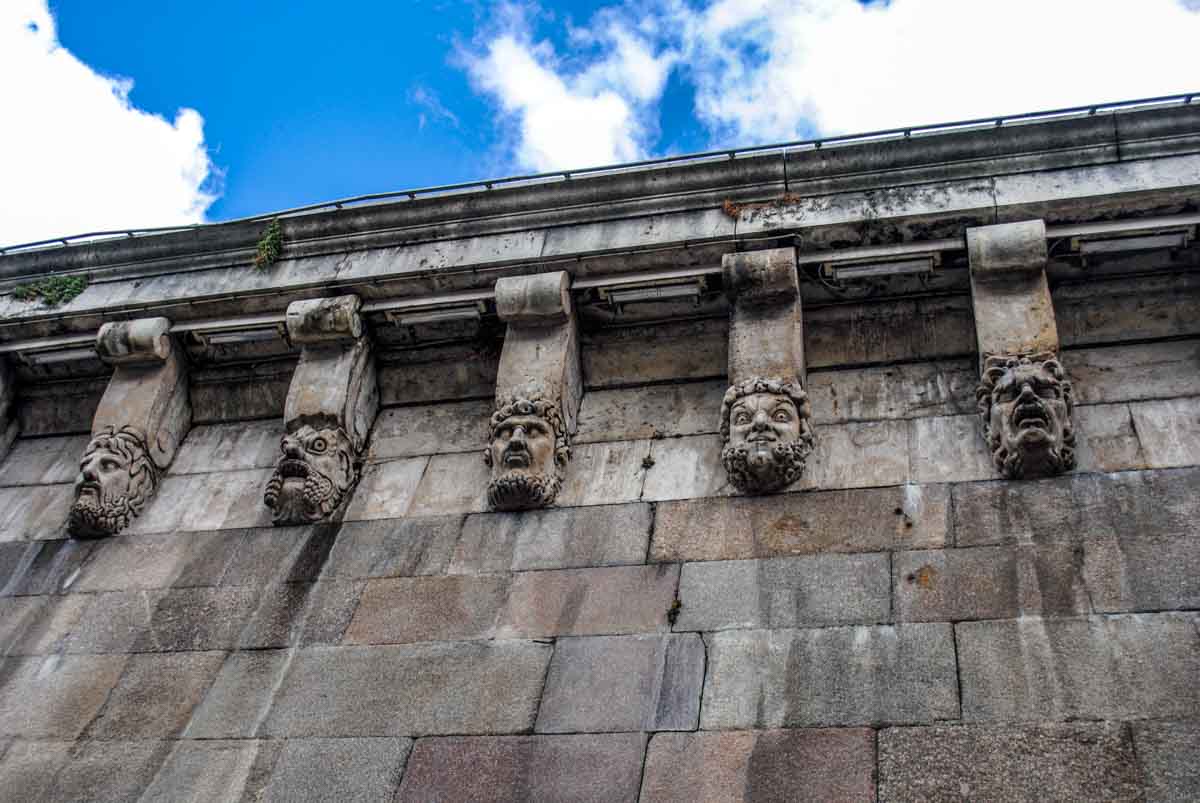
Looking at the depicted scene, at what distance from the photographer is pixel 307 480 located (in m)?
9.48

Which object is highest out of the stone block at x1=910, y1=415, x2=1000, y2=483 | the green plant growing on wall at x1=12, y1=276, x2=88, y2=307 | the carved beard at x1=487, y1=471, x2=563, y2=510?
the green plant growing on wall at x1=12, y1=276, x2=88, y2=307

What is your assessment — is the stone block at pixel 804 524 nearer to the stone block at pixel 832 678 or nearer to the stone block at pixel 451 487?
the stone block at pixel 832 678

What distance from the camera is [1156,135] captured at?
9.59 meters

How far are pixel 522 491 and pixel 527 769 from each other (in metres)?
2.51

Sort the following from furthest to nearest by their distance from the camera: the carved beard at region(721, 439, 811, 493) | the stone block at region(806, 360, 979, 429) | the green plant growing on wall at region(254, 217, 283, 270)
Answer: the green plant growing on wall at region(254, 217, 283, 270) < the stone block at region(806, 360, 979, 429) < the carved beard at region(721, 439, 811, 493)

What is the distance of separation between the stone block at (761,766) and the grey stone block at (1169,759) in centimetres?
146

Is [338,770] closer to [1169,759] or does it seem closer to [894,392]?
[1169,759]

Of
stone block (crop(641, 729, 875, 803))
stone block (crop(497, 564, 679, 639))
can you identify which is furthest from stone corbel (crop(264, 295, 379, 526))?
stone block (crop(641, 729, 875, 803))

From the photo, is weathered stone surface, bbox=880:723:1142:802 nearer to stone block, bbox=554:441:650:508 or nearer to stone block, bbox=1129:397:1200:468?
stone block, bbox=1129:397:1200:468

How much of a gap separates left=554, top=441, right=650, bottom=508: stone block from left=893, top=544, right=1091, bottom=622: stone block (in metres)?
2.31

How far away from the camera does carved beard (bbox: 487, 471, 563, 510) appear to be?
897 centimetres

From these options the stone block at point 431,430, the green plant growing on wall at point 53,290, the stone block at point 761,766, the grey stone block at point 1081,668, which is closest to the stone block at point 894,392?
the grey stone block at point 1081,668

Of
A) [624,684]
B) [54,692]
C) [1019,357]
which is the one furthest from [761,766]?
[54,692]

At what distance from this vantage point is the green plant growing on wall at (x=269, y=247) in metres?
11.4
